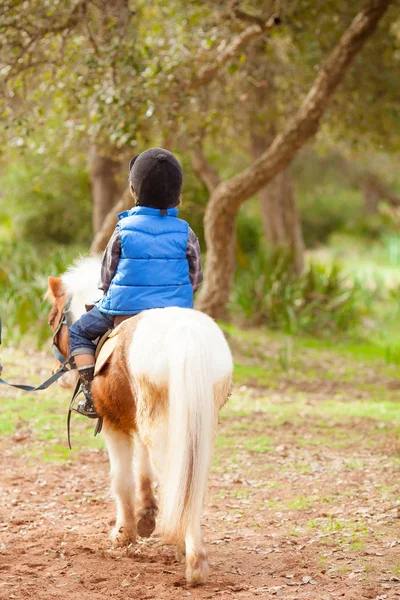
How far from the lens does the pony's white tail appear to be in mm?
3467

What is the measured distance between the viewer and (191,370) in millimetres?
3455

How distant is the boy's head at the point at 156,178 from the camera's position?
3.98 metres

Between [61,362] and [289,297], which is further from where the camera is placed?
[289,297]

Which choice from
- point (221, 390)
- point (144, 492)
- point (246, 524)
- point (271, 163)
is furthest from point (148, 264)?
point (271, 163)

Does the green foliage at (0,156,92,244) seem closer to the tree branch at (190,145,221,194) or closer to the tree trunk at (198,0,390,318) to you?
the tree branch at (190,145,221,194)

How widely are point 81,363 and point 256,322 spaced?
26.4 ft

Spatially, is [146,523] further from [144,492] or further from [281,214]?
[281,214]

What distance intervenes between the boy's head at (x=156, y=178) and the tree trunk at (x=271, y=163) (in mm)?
5551

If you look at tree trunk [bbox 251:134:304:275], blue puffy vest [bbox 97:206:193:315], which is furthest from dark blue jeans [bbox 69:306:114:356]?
tree trunk [bbox 251:134:304:275]

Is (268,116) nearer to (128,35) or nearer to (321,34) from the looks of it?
(321,34)

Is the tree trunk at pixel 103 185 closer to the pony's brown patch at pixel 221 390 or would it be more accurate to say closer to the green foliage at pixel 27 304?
the green foliage at pixel 27 304

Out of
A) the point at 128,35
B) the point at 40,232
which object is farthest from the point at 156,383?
the point at 40,232

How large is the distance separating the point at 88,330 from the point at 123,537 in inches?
43.7

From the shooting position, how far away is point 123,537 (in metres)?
4.25
